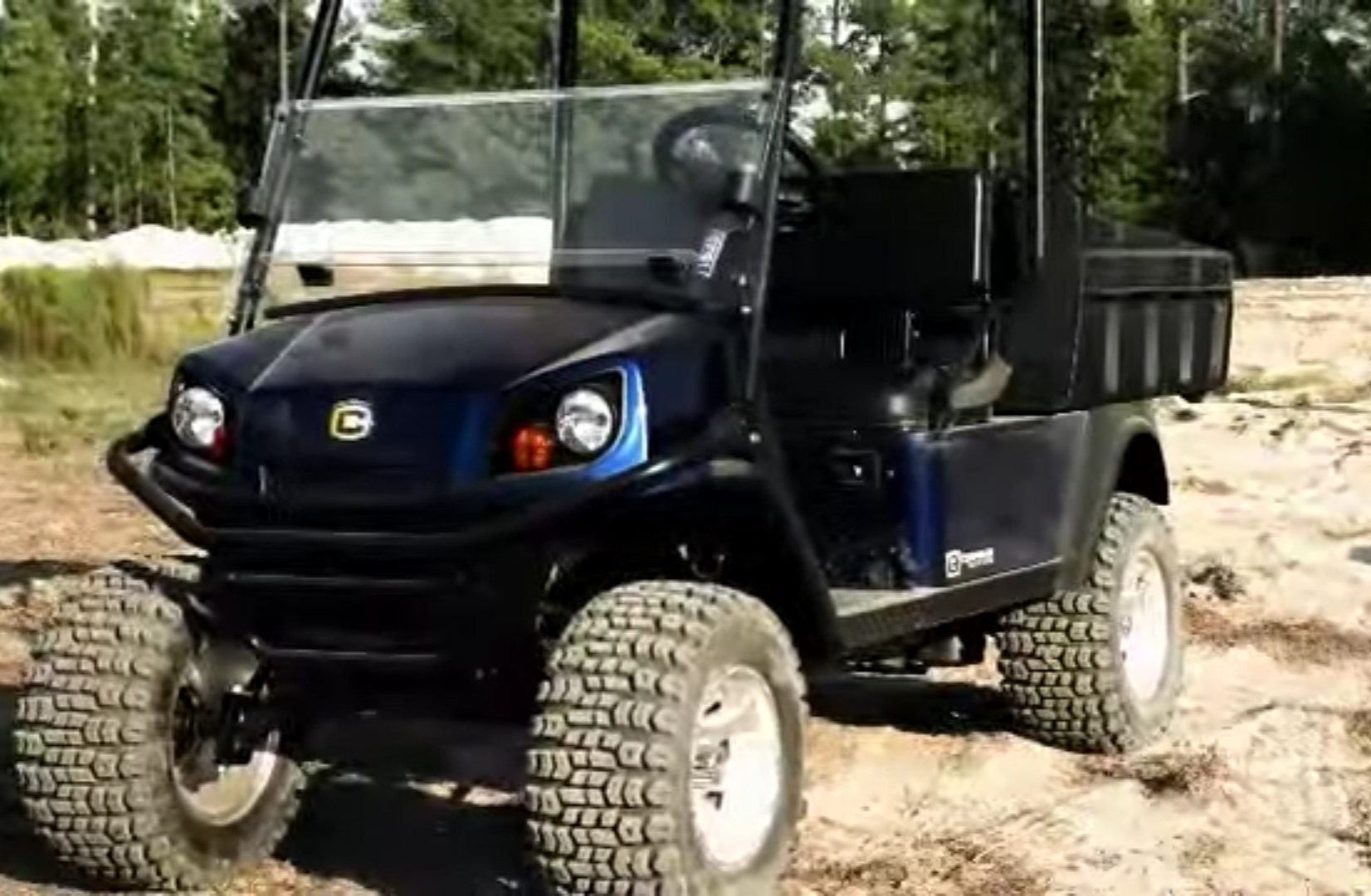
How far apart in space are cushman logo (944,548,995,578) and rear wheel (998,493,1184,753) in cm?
65

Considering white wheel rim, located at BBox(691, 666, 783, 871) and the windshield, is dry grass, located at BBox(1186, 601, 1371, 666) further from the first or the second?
the windshield

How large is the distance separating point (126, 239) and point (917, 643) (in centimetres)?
3077

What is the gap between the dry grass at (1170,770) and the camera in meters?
6.08

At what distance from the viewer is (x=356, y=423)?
4.54m

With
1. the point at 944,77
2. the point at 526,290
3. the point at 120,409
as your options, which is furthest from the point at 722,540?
the point at 120,409

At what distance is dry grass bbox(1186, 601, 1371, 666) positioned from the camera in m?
Result: 7.88

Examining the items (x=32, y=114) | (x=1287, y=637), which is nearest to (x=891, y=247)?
(x=1287, y=637)

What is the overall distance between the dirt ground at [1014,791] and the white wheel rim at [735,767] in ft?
1.32

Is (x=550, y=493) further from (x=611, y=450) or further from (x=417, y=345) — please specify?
(x=417, y=345)

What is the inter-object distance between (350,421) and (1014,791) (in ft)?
7.65

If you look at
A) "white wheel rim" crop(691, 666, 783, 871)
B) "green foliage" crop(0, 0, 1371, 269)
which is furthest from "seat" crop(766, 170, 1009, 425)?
"green foliage" crop(0, 0, 1371, 269)

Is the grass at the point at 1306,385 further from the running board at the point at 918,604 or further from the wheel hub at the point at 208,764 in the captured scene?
the wheel hub at the point at 208,764

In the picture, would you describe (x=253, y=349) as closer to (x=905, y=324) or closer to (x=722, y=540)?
(x=722, y=540)

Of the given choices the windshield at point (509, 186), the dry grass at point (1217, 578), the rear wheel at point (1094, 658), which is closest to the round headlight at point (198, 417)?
the windshield at point (509, 186)
